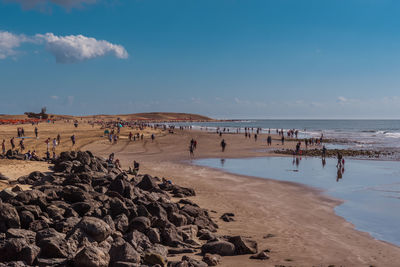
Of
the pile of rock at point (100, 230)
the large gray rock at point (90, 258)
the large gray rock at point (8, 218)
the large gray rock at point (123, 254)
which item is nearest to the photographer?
the large gray rock at point (90, 258)

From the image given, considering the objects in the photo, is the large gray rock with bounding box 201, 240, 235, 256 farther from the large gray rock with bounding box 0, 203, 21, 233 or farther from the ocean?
the ocean

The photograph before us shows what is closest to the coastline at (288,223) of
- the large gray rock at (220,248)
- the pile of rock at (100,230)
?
the large gray rock at (220,248)

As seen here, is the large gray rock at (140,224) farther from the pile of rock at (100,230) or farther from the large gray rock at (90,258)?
the large gray rock at (90,258)

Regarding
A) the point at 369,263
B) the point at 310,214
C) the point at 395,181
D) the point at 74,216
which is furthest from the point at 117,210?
the point at 395,181

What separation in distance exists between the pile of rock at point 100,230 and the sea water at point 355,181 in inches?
255

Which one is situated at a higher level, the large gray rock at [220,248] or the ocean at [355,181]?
the large gray rock at [220,248]

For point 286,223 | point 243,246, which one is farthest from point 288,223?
point 243,246

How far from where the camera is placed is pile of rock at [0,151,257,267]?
660 centimetres

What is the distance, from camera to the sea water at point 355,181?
1328 centimetres

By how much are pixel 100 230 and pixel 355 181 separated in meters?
19.7

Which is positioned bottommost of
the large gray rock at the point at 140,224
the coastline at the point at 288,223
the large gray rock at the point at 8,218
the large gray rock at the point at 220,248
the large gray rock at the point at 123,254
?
the coastline at the point at 288,223

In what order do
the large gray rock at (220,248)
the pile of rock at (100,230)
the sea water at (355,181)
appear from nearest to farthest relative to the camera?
the pile of rock at (100,230), the large gray rock at (220,248), the sea water at (355,181)

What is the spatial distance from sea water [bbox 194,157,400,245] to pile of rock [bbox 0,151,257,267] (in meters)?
6.47

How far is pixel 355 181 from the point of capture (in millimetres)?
22516
